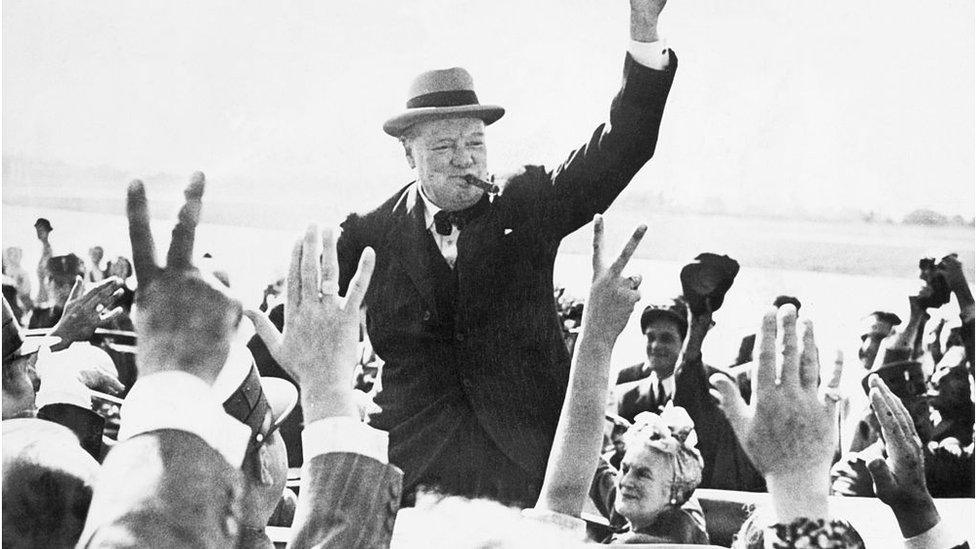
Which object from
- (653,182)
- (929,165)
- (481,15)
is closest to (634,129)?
(653,182)

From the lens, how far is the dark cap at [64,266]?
173 inches

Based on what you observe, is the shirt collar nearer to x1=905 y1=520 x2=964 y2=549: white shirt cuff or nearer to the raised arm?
the raised arm

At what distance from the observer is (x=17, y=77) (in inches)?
176

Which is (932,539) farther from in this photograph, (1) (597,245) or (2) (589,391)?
(1) (597,245)

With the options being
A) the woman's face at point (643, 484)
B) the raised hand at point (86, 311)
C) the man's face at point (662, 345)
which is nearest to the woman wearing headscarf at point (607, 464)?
the woman's face at point (643, 484)

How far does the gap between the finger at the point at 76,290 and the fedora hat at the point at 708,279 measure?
7.07ft

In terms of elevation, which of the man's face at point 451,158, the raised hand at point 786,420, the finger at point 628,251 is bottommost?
the raised hand at point 786,420

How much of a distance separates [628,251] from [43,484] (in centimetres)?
217

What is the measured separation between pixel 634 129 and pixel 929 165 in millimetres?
1044

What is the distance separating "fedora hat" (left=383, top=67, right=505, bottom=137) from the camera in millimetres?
4066

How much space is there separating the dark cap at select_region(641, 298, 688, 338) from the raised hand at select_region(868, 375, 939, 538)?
71 cm

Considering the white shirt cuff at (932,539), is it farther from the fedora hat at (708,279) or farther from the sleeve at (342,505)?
the sleeve at (342,505)

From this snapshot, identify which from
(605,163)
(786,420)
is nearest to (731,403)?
(786,420)

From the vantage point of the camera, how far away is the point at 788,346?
403 cm
